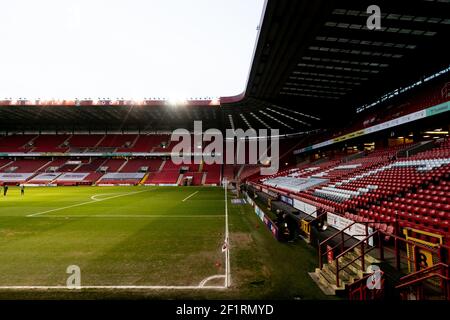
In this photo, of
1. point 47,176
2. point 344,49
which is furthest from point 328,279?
point 47,176

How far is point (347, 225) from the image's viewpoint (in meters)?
8.26

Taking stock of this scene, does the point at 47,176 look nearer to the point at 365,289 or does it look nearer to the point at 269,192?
the point at 269,192

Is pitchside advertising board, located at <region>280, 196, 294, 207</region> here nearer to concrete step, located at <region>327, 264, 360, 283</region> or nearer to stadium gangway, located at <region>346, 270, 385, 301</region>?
concrete step, located at <region>327, 264, 360, 283</region>

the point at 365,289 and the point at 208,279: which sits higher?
the point at 365,289

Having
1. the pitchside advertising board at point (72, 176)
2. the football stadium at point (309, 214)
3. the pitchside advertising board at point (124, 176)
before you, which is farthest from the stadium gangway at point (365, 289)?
the pitchside advertising board at point (72, 176)

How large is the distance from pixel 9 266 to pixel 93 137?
182 feet

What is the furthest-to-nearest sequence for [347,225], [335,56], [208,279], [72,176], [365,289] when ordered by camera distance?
[72,176]
[335,56]
[347,225]
[208,279]
[365,289]

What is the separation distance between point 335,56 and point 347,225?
1306cm

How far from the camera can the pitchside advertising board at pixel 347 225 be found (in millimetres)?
7324

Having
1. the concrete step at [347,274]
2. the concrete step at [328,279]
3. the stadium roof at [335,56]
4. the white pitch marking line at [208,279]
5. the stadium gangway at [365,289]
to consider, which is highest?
the stadium roof at [335,56]

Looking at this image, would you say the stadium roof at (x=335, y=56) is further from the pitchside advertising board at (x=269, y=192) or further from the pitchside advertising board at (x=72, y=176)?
the pitchside advertising board at (x=72, y=176)

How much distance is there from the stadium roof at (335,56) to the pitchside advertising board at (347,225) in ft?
32.2
